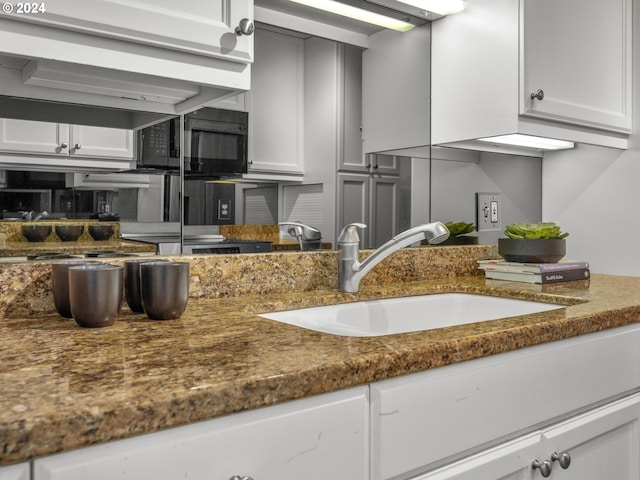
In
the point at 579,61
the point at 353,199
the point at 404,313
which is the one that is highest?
the point at 579,61

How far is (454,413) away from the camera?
97cm

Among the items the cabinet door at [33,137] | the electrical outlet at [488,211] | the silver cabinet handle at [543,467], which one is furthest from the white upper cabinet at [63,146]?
the electrical outlet at [488,211]

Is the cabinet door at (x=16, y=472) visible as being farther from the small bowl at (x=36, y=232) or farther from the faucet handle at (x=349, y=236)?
the faucet handle at (x=349, y=236)

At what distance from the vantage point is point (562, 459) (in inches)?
45.4

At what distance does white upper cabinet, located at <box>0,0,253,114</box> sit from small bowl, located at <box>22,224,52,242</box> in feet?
0.92

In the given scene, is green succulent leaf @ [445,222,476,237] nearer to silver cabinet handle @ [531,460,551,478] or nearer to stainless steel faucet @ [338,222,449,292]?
stainless steel faucet @ [338,222,449,292]

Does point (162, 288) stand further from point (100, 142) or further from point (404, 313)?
point (404, 313)

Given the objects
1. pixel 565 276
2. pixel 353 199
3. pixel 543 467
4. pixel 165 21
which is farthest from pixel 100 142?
pixel 565 276

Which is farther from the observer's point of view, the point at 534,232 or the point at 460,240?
the point at 460,240

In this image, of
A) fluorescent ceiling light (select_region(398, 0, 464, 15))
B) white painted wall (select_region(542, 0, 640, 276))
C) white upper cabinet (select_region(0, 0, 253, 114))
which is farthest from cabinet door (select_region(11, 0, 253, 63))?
white painted wall (select_region(542, 0, 640, 276))

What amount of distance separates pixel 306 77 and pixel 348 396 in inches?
41.4

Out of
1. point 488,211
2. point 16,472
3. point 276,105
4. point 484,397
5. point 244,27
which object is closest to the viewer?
point 16,472

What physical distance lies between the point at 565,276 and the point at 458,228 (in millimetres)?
412

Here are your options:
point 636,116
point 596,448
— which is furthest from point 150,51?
point 636,116
